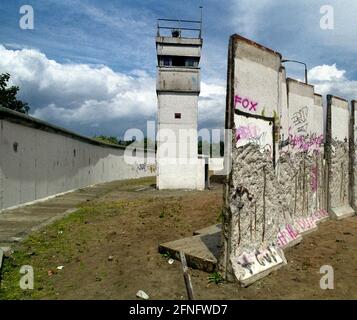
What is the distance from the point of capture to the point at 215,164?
38.9 metres

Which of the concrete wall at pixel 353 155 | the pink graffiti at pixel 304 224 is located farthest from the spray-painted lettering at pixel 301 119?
the concrete wall at pixel 353 155

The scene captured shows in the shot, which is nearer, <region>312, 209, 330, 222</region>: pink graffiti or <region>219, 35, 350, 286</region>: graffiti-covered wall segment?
<region>219, 35, 350, 286</region>: graffiti-covered wall segment

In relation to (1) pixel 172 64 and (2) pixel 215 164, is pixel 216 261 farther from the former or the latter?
(2) pixel 215 164

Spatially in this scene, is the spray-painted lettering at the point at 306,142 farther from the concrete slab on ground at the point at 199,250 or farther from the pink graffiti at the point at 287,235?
the concrete slab on ground at the point at 199,250

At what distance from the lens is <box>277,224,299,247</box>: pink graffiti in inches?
234

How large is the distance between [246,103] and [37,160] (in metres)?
8.77

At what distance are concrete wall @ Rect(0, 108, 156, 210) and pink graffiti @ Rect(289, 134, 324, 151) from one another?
22.5 ft

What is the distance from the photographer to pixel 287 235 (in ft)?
20.4

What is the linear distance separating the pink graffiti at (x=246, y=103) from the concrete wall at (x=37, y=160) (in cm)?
655

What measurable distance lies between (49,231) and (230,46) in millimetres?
5268

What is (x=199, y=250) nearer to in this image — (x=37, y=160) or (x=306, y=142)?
(x=306, y=142)

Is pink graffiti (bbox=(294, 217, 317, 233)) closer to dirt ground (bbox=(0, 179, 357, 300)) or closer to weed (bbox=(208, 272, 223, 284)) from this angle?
dirt ground (bbox=(0, 179, 357, 300))

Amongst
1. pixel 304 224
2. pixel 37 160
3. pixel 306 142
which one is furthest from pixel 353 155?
pixel 37 160

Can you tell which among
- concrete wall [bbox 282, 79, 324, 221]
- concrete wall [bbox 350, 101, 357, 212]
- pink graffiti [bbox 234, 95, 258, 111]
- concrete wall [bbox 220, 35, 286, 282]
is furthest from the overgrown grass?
concrete wall [bbox 350, 101, 357, 212]
